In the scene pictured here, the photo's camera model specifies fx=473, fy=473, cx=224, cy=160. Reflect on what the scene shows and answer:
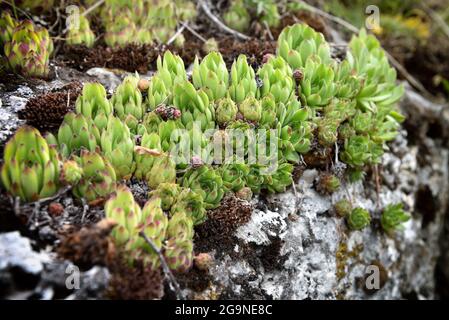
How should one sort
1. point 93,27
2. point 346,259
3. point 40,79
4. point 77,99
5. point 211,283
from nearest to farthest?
point 211,283, point 77,99, point 40,79, point 346,259, point 93,27

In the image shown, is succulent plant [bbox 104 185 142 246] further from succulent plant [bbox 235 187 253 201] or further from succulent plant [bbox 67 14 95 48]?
succulent plant [bbox 67 14 95 48]

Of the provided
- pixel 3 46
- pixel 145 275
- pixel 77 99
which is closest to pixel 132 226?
pixel 145 275

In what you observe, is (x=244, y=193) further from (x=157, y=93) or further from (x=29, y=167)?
(x=29, y=167)

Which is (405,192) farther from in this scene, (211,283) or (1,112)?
(1,112)

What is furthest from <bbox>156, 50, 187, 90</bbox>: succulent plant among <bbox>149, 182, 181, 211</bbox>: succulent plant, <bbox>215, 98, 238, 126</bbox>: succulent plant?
<bbox>149, 182, 181, 211</bbox>: succulent plant

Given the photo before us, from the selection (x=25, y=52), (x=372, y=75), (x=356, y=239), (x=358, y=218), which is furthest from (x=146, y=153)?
(x=372, y=75)

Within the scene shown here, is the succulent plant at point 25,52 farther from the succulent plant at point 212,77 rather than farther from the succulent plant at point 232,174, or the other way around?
the succulent plant at point 232,174

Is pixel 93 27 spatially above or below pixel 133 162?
above
